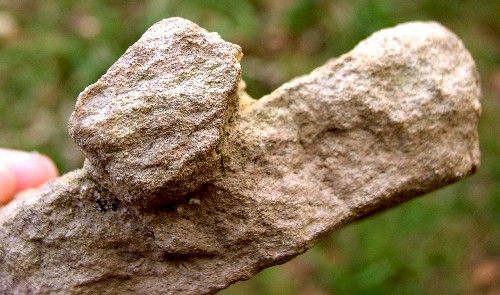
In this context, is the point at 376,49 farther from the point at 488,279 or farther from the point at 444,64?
the point at 488,279

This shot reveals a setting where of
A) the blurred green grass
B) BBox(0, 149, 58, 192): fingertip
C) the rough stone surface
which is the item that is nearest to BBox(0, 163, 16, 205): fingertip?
BBox(0, 149, 58, 192): fingertip

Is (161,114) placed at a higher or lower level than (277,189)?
higher


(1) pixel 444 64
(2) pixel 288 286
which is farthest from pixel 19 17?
(1) pixel 444 64

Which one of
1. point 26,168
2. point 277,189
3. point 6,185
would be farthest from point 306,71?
point 277,189

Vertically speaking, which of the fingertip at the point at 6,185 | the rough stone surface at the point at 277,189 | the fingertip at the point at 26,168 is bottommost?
the rough stone surface at the point at 277,189

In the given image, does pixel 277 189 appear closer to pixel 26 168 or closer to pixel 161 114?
pixel 161 114

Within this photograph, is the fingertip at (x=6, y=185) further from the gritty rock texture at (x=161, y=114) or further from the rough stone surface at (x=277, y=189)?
the gritty rock texture at (x=161, y=114)

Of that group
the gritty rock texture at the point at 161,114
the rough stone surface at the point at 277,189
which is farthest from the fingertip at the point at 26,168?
the gritty rock texture at the point at 161,114
